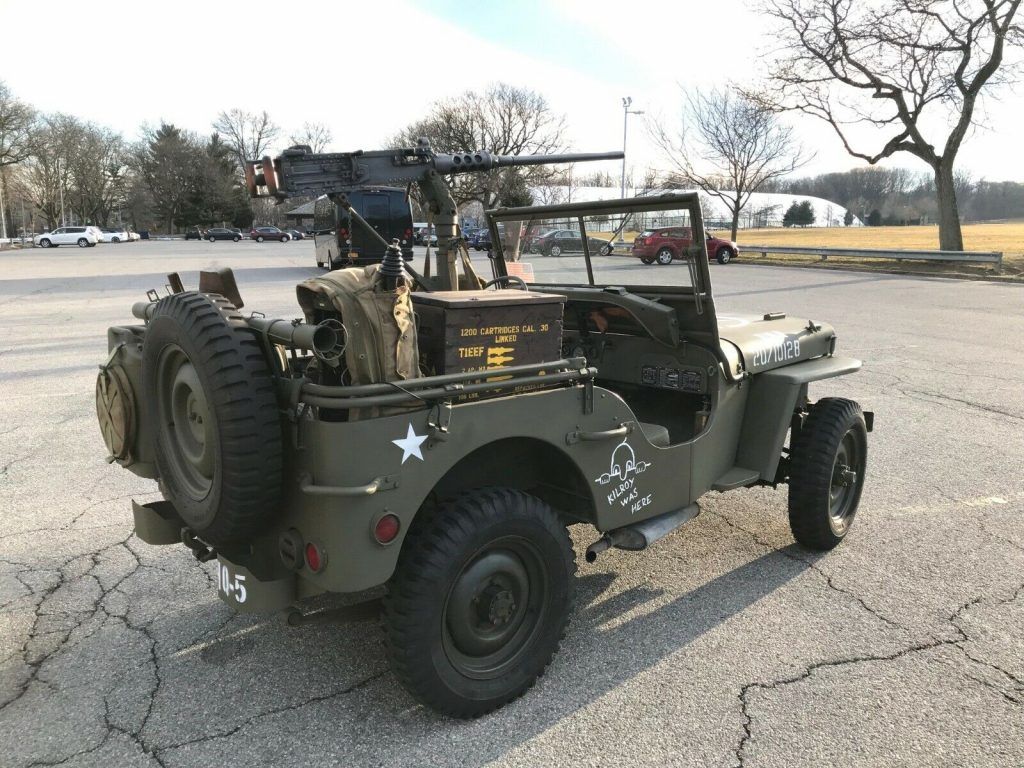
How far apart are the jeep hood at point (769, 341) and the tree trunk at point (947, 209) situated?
24.1 meters

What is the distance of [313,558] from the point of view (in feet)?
7.29

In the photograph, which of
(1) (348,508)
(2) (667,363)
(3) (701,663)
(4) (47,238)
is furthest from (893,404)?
(4) (47,238)

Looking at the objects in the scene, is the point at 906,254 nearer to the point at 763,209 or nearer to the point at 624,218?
the point at 624,218

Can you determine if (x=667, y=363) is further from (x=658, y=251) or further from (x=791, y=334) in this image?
(x=791, y=334)

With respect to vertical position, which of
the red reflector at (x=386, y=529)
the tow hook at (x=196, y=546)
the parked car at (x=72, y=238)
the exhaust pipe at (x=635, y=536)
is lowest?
the exhaust pipe at (x=635, y=536)

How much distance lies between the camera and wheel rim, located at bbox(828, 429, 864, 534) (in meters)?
3.90

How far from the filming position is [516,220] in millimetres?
4301

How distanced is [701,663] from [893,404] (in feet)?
17.0

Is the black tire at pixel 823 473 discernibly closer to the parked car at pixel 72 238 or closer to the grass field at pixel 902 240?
the grass field at pixel 902 240

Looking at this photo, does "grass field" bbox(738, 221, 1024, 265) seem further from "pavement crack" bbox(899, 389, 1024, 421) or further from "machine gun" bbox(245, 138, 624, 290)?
"machine gun" bbox(245, 138, 624, 290)

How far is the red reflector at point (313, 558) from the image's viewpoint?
2.19 meters

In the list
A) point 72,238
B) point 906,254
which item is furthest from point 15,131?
point 906,254

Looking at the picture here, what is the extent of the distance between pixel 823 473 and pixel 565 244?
6.13 ft

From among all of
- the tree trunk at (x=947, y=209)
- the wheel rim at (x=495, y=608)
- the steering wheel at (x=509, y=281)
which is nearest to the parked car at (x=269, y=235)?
the tree trunk at (x=947, y=209)
